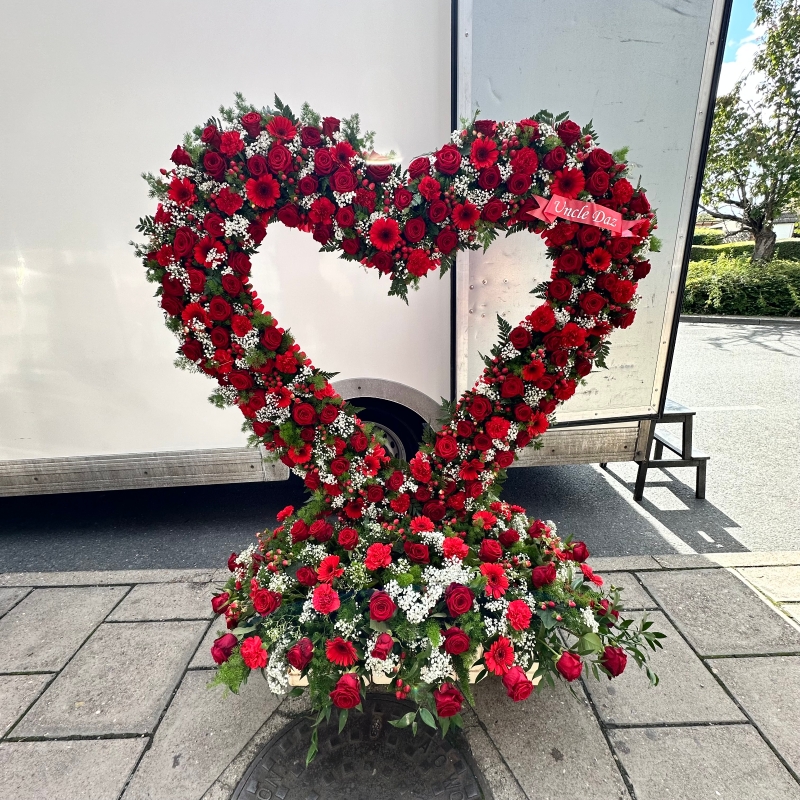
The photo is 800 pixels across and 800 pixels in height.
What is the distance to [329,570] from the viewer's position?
6.50 ft

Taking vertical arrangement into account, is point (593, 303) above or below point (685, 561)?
above

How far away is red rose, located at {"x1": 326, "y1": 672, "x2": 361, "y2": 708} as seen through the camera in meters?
1.63

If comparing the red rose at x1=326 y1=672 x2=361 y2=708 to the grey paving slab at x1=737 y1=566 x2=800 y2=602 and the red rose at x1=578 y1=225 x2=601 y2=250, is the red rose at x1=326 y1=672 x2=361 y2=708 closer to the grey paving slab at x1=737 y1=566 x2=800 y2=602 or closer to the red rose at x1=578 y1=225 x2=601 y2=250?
the red rose at x1=578 y1=225 x2=601 y2=250

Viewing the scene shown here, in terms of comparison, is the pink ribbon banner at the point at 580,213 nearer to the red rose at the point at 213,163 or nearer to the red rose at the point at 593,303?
the red rose at the point at 593,303

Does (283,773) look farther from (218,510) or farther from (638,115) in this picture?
(638,115)

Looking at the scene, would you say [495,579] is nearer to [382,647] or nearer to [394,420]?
[382,647]


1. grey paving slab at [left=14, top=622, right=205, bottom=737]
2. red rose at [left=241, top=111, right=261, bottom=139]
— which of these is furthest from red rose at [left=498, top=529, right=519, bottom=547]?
red rose at [left=241, top=111, right=261, bottom=139]

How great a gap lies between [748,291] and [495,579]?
14.6 metres

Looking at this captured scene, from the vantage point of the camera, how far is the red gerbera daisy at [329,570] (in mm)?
1951

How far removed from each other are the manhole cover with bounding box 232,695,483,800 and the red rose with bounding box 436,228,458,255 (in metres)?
1.94

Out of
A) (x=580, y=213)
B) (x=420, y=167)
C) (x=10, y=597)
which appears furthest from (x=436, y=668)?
(x=10, y=597)

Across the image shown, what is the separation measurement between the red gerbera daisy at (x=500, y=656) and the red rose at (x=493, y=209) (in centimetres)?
163

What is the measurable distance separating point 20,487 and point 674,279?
4.74 m

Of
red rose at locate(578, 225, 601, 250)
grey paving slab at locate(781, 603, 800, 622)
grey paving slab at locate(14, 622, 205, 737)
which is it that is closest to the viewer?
red rose at locate(578, 225, 601, 250)
